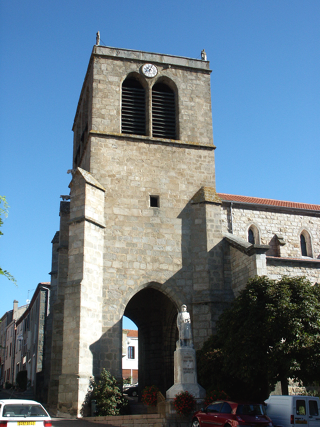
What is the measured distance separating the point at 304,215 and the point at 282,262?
22.2 ft

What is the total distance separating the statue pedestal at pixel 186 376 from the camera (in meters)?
13.9

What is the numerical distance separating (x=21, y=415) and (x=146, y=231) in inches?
429

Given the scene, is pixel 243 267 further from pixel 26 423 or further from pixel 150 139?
pixel 26 423

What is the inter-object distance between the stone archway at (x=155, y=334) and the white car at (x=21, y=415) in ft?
41.9

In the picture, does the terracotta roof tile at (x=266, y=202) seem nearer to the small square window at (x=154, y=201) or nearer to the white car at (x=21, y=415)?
the small square window at (x=154, y=201)

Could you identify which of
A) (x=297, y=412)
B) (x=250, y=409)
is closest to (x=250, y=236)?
(x=297, y=412)

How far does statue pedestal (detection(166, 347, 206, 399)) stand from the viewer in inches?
545

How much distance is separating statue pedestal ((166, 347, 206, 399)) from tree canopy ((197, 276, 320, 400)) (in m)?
1.12

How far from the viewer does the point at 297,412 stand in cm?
1144

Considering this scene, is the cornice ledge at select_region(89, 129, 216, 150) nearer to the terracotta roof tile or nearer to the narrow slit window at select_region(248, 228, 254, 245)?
the terracotta roof tile

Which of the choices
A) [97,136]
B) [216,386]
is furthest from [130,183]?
[216,386]

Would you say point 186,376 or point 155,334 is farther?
point 155,334

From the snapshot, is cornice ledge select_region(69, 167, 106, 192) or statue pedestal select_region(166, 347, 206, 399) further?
cornice ledge select_region(69, 167, 106, 192)

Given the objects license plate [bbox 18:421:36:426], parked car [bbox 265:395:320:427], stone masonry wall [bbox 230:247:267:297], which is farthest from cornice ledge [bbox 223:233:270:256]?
license plate [bbox 18:421:36:426]
